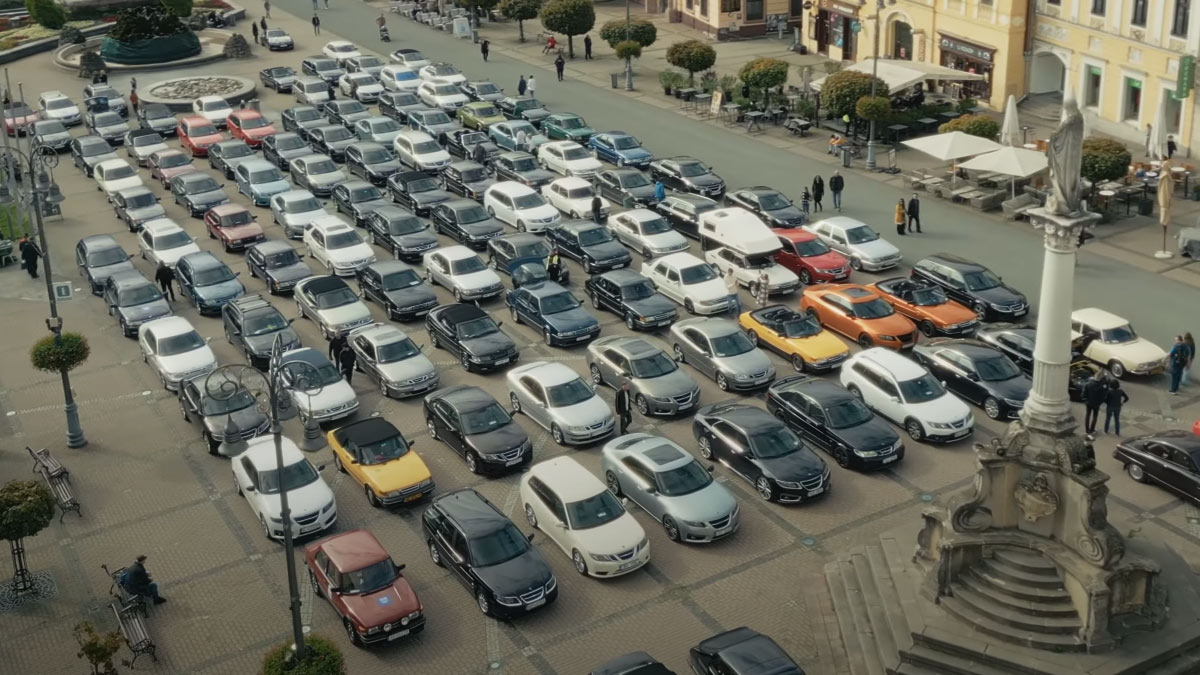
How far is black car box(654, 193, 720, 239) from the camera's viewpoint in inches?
1841

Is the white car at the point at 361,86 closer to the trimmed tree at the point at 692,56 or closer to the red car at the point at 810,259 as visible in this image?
the trimmed tree at the point at 692,56

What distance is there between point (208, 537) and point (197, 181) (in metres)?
25.5

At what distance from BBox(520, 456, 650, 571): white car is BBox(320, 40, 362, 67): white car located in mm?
49794

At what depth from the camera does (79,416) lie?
35.9 m

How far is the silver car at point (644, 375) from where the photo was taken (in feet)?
112

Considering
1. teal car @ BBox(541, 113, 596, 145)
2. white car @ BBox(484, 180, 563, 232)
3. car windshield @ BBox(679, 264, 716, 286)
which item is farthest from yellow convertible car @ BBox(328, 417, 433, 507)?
teal car @ BBox(541, 113, 596, 145)

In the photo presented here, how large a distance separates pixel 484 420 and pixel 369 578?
7.09m

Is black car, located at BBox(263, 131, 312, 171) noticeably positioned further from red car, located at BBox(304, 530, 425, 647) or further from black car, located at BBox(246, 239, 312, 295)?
red car, located at BBox(304, 530, 425, 647)

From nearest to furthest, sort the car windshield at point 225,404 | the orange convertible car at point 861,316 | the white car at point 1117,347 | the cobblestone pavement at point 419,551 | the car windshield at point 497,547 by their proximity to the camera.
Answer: the cobblestone pavement at point 419,551 → the car windshield at point 497,547 → the car windshield at point 225,404 → the white car at point 1117,347 → the orange convertible car at point 861,316

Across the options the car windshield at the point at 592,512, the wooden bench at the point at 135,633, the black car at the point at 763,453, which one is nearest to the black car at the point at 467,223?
the black car at the point at 763,453

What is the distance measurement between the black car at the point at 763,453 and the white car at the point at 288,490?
8.77 m

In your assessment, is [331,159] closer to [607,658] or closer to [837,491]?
[837,491]

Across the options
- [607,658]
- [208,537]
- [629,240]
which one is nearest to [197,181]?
[629,240]

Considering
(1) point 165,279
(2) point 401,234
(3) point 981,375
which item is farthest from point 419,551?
(2) point 401,234
